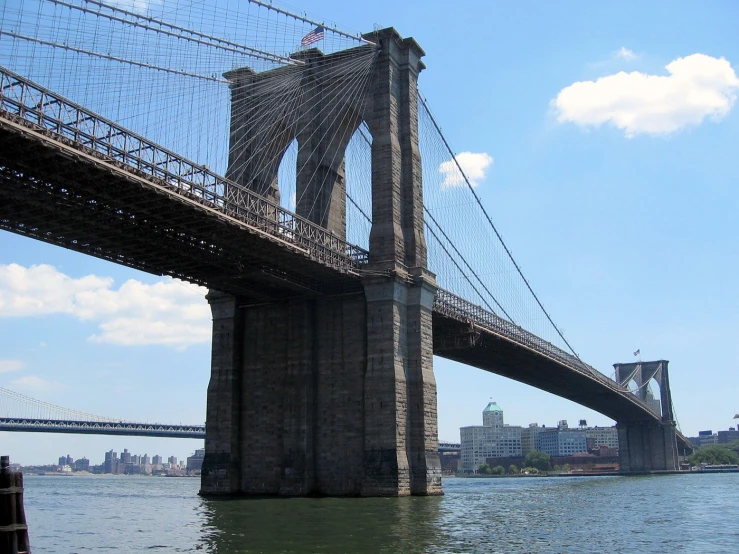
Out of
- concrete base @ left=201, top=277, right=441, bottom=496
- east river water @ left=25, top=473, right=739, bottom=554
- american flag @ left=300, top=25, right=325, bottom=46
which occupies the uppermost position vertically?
american flag @ left=300, top=25, right=325, bottom=46

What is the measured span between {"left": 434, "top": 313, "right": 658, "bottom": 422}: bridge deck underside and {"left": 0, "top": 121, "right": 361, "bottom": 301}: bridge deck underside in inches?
576

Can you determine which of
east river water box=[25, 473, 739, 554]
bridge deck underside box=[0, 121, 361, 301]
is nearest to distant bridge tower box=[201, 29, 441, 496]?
bridge deck underside box=[0, 121, 361, 301]

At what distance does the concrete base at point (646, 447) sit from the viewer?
137 metres

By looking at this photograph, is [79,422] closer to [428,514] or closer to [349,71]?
[349,71]

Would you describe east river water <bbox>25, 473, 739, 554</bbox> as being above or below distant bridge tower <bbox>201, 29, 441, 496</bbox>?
→ below

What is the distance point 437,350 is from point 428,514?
3288 centimetres

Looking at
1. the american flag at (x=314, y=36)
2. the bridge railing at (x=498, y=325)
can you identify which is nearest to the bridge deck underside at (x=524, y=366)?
the bridge railing at (x=498, y=325)

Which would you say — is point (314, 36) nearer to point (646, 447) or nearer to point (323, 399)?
point (323, 399)

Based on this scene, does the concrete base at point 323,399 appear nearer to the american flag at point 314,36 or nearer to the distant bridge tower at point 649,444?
the american flag at point 314,36

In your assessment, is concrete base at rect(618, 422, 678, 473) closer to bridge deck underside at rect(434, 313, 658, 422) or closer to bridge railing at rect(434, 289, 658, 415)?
bridge deck underside at rect(434, 313, 658, 422)

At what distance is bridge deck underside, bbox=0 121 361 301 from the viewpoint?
3262 cm

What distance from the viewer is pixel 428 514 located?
3509cm

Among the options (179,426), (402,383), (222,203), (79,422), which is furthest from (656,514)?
(179,426)

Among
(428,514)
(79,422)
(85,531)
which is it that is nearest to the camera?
(85,531)
